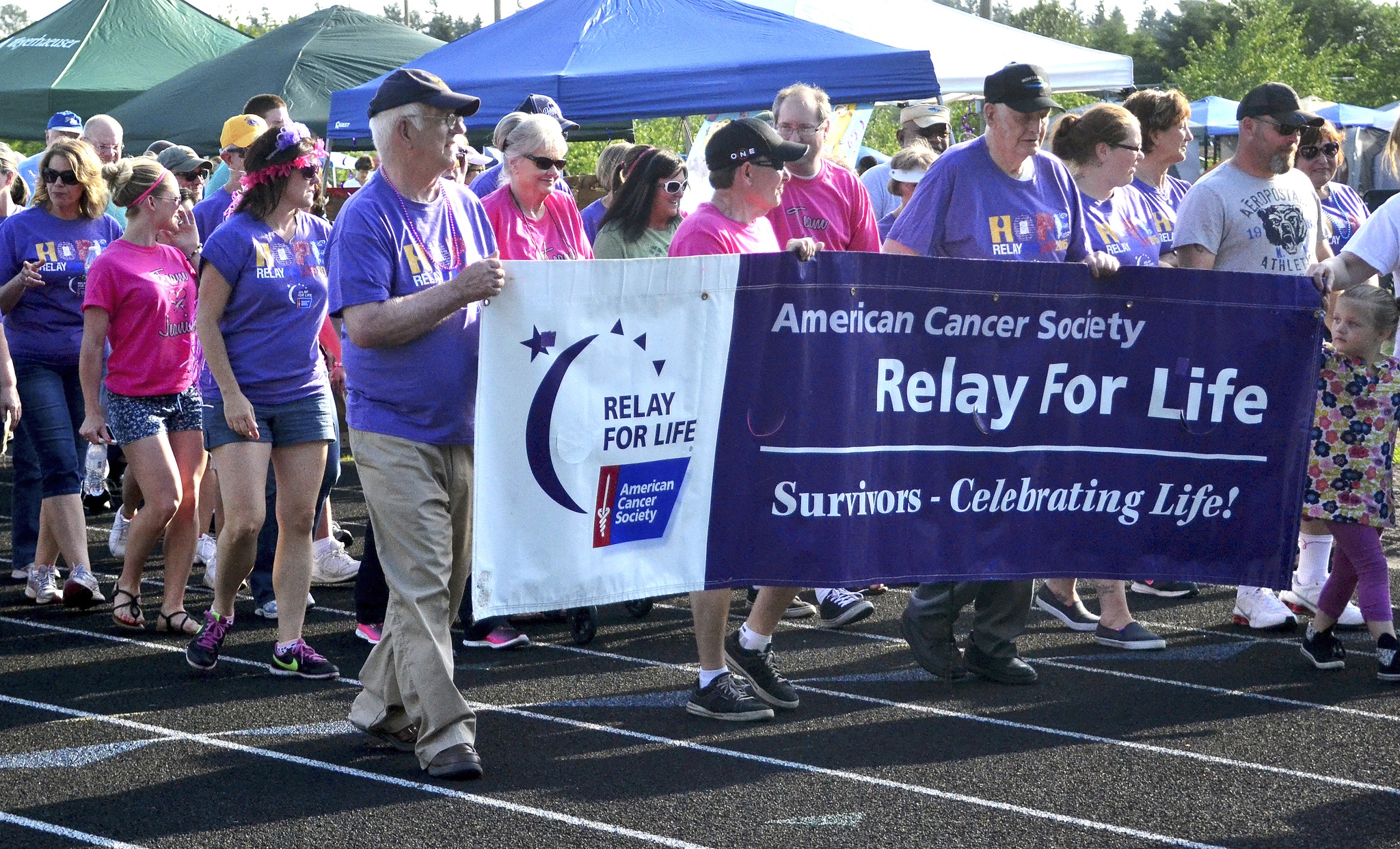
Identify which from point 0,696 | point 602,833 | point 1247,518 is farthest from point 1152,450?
point 0,696

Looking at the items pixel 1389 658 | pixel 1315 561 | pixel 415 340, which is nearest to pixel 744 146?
pixel 415 340

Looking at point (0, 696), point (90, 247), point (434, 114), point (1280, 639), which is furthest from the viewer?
point (90, 247)

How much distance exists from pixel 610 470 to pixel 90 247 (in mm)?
4043

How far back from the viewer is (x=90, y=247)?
7703 millimetres

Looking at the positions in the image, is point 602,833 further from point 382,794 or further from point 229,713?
point 229,713

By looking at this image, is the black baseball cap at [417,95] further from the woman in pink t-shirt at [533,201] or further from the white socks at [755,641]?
the white socks at [755,641]

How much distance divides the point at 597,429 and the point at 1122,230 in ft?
10.1

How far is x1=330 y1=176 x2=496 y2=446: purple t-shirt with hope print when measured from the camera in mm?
4590

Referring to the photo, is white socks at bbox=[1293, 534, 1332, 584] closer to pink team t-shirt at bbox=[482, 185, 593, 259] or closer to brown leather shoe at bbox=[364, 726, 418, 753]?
pink team t-shirt at bbox=[482, 185, 593, 259]

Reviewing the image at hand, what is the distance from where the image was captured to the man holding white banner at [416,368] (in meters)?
4.58

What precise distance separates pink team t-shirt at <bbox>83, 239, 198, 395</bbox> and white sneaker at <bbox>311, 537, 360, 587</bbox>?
4.56 feet

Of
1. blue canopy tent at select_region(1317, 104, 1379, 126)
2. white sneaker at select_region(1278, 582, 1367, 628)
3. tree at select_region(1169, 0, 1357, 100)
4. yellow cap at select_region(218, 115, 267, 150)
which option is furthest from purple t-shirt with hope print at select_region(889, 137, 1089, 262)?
tree at select_region(1169, 0, 1357, 100)

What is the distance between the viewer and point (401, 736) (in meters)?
5.14

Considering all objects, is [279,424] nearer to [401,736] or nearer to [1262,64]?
[401,736]
